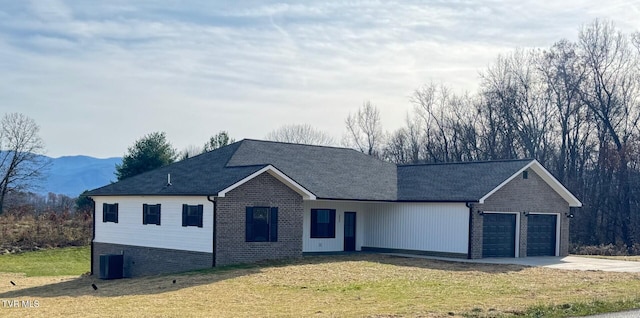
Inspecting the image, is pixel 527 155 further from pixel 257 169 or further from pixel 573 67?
pixel 257 169

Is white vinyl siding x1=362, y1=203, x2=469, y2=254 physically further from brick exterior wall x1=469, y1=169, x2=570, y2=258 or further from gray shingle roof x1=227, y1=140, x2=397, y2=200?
gray shingle roof x1=227, y1=140, x2=397, y2=200

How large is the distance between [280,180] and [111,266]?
825 cm

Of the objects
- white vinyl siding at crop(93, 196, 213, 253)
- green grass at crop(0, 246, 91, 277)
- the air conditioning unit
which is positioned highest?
white vinyl siding at crop(93, 196, 213, 253)

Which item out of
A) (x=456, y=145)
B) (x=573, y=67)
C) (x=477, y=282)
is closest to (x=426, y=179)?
(x=477, y=282)

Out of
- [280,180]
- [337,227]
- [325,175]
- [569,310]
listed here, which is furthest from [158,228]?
[569,310]

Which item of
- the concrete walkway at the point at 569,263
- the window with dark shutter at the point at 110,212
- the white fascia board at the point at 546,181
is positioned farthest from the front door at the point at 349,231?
the window with dark shutter at the point at 110,212

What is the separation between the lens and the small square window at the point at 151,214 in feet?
98.5

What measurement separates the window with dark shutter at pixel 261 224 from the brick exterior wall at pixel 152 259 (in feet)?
5.71

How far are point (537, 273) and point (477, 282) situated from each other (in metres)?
3.73

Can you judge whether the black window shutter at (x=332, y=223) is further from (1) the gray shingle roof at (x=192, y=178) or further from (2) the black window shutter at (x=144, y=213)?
(2) the black window shutter at (x=144, y=213)

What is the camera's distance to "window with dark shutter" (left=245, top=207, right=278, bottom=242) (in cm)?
2752

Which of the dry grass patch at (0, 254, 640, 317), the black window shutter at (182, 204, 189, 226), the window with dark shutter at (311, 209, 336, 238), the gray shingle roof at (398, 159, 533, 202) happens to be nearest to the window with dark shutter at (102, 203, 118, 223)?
the dry grass patch at (0, 254, 640, 317)

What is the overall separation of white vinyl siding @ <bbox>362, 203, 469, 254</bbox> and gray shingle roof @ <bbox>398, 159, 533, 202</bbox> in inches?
17.2

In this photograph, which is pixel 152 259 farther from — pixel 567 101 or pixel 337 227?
pixel 567 101
